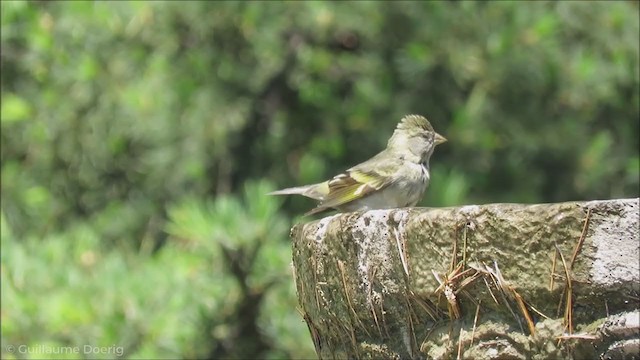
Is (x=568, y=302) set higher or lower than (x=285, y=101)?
higher

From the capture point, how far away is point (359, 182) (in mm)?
4961

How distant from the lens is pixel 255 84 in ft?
23.4

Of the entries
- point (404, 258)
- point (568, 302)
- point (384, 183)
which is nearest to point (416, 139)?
point (384, 183)

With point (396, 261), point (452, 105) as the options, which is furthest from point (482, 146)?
point (396, 261)

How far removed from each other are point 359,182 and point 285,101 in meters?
2.66

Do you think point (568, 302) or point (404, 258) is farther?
point (404, 258)

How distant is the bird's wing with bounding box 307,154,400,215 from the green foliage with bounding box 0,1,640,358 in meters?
1.11

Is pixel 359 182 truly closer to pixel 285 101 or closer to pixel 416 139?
pixel 416 139

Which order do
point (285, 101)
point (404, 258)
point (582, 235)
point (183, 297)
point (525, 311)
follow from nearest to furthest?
point (582, 235) < point (525, 311) < point (404, 258) < point (183, 297) < point (285, 101)

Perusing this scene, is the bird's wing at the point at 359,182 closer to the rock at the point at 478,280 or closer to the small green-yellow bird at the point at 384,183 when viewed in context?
the small green-yellow bird at the point at 384,183

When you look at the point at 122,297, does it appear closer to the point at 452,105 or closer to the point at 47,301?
the point at 47,301

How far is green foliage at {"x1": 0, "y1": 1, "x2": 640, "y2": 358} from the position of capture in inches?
265

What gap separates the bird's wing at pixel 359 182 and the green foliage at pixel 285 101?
1115 mm

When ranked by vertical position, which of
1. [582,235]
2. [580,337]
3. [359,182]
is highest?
[582,235]
